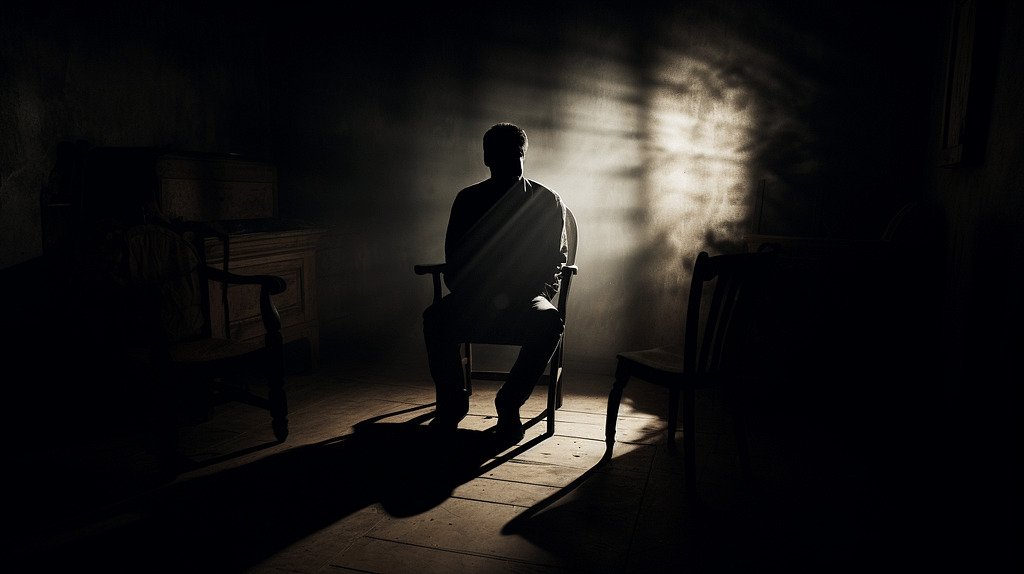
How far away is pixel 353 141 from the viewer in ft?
15.3

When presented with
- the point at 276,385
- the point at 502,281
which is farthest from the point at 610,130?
the point at 276,385

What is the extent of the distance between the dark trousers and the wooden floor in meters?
0.22

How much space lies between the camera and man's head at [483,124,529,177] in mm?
2895

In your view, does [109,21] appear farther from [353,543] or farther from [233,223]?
[353,543]

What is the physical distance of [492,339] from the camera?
2.84 meters

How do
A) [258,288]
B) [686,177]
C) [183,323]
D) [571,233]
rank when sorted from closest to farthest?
[183,323] → [571,233] → [258,288] → [686,177]

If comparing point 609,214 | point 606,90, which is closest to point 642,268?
point 609,214

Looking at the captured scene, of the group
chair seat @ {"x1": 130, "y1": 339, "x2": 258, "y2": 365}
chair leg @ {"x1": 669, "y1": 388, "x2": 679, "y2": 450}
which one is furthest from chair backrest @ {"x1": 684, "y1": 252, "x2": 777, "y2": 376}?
chair seat @ {"x1": 130, "y1": 339, "x2": 258, "y2": 365}

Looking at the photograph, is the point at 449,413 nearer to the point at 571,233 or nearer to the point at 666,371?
the point at 666,371

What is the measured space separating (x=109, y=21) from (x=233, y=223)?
124 cm

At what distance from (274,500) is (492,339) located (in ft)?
3.57

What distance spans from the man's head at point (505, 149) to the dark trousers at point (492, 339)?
24.7 inches

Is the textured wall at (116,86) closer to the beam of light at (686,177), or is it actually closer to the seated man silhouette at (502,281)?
the seated man silhouette at (502,281)

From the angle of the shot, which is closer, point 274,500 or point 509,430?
point 274,500
